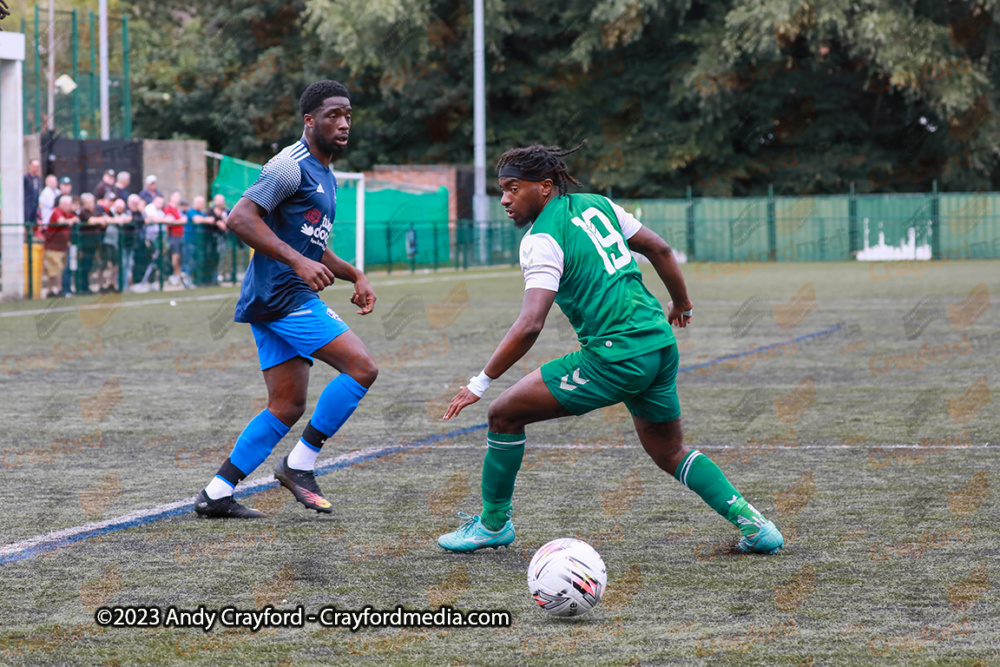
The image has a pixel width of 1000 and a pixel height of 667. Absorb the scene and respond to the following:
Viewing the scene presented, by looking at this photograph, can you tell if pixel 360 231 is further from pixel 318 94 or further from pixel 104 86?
pixel 318 94

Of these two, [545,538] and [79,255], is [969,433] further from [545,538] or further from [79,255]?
[79,255]

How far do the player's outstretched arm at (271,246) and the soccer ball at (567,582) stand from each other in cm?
188

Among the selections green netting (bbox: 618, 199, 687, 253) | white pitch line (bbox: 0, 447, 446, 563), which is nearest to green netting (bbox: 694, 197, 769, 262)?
green netting (bbox: 618, 199, 687, 253)

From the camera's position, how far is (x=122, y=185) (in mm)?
24266

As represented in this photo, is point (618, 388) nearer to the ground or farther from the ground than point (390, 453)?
farther from the ground

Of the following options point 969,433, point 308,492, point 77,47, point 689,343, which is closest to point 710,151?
point 77,47

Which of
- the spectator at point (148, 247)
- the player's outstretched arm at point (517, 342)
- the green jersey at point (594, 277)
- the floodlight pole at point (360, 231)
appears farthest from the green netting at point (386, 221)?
the player's outstretched arm at point (517, 342)

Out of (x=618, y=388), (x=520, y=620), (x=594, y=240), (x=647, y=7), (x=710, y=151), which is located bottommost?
(x=520, y=620)

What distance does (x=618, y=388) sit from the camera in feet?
17.2

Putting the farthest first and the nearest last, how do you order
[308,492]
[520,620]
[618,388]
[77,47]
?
[77,47], [308,492], [618,388], [520,620]

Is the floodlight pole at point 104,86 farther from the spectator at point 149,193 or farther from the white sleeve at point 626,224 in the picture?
the white sleeve at point 626,224

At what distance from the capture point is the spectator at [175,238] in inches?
1004

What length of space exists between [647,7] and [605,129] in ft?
17.1

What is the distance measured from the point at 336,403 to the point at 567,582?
2.14 meters
